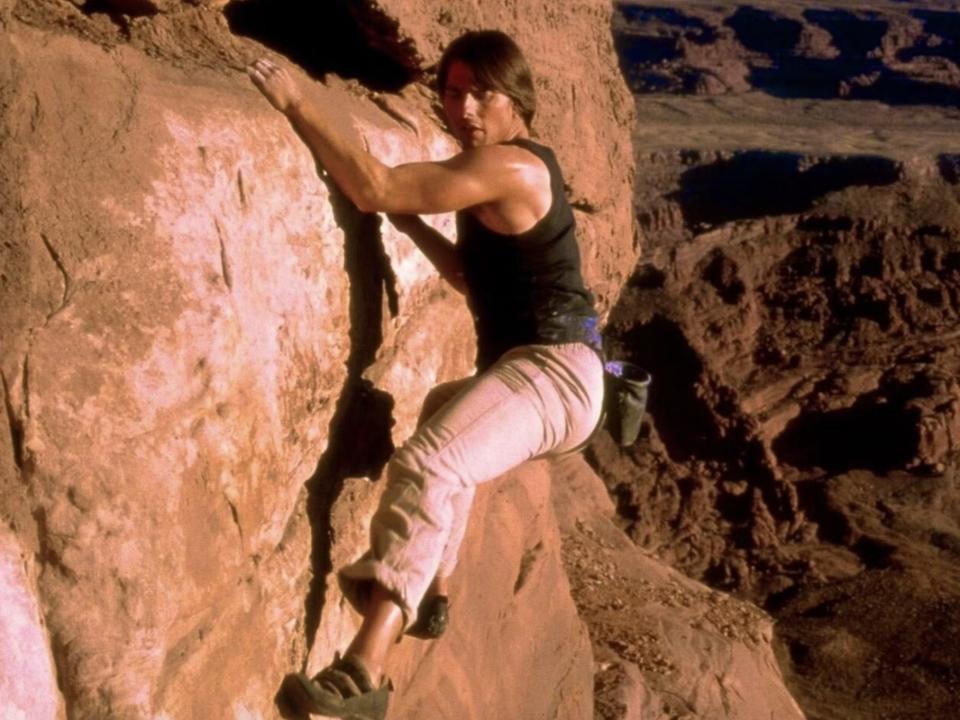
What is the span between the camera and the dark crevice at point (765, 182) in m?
17.8

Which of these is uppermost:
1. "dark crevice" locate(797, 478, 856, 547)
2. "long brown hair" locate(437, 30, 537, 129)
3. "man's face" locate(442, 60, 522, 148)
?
"long brown hair" locate(437, 30, 537, 129)

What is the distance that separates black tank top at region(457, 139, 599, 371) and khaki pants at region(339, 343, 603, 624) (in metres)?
0.06

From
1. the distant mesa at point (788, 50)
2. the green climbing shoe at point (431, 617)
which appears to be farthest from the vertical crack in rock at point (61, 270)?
A: the distant mesa at point (788, 50)

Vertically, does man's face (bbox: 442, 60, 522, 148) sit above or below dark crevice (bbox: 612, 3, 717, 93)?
above

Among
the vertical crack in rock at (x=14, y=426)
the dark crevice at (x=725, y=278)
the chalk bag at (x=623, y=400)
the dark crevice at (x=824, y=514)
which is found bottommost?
the dark crevice at (x=824, y=514)

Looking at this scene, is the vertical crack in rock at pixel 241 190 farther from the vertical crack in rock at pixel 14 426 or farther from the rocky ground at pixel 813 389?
the rocky ground at pixel 813 389

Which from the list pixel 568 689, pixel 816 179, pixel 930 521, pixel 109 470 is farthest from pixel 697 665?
pixel 816 179

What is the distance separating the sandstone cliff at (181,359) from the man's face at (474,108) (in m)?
0.34

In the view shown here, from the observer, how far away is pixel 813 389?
13.9 meters

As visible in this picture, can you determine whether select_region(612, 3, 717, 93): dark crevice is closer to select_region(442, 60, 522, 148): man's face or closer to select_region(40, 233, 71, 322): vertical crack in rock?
select_region(442, 60, 522, 148): man's face

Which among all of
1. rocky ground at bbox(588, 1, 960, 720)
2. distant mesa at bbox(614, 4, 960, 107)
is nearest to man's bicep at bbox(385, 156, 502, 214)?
rocky ground at bbox(588, 1, 960, 720)

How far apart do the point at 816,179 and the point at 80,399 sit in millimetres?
17066

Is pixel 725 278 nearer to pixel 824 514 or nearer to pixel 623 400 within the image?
pixel 824 514

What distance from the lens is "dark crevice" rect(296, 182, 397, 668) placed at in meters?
3.06
